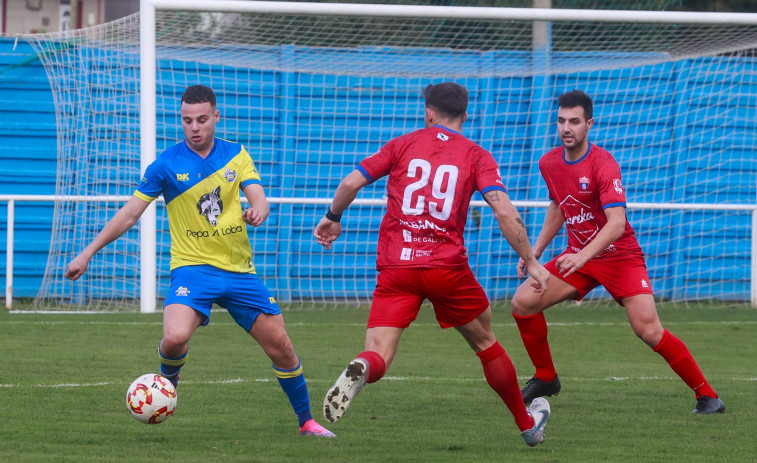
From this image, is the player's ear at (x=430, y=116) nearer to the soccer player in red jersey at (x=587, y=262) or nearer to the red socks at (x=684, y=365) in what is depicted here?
the soccer player in red jersey at (x=587, y=262)

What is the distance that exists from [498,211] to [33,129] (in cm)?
1020

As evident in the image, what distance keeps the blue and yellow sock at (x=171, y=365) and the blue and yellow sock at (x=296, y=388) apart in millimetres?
510

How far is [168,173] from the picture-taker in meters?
5.96

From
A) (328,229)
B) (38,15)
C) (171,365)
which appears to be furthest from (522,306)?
(38,15)

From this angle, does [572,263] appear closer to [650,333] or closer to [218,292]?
[650,333]

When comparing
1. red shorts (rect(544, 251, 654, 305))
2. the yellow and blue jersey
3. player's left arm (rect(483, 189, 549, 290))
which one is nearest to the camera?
player's left arm (rect(483, 189, 549, 290))

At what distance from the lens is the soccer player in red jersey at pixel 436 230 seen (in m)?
5.46

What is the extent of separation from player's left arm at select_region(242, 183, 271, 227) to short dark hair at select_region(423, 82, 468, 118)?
1.02 metres

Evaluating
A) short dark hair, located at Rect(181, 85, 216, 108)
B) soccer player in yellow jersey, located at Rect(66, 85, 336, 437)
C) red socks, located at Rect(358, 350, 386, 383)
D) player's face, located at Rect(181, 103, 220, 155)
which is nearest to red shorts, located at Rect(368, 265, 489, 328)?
red socks, located at Rect(358, 350, 386, 383)

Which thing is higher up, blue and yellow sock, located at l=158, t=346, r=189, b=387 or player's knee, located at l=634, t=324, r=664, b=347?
player's knee, located at l=634, t=324, r=664, b=347

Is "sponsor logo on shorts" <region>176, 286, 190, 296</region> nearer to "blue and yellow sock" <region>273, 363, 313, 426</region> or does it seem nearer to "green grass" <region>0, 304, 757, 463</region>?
"blue and yellow sock" <region>273, 363, 313, 426</region>

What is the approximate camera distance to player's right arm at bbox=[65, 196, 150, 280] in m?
5.64

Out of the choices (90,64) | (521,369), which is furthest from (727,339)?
(90,64)

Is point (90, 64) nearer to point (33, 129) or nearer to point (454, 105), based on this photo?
point (33, 129)
